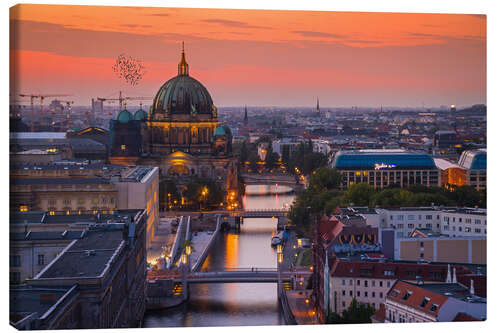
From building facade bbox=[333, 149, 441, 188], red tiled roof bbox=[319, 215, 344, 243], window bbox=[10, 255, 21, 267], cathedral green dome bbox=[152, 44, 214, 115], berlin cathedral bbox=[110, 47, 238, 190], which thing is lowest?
window bbox=[10, 255, 21, 267]

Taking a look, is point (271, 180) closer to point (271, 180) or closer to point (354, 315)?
point (271, 180)

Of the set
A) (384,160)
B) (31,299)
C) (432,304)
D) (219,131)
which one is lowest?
(432,304)

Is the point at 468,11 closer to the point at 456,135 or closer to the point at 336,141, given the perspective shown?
the point at 456,135

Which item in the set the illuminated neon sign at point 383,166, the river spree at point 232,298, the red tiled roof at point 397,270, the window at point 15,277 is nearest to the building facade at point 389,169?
the illuminated neon sign at point 383,166

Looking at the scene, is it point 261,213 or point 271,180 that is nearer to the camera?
point 261,213

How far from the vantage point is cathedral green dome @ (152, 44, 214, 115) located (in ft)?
180

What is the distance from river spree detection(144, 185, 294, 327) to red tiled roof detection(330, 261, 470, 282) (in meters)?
2.36

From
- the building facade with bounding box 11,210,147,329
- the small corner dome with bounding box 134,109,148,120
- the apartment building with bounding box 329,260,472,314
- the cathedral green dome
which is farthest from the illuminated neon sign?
the apartment building with bounding box 329,260,472,314

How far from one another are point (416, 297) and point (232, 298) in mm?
8739

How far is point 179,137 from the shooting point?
5662cm

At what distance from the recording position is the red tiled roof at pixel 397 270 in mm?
22250

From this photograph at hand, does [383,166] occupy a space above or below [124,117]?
below

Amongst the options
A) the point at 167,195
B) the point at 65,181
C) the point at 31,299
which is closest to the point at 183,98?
the point at 167,195

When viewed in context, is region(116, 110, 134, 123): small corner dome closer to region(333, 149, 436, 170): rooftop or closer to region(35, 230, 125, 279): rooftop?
region(333, 149, 436, 170): rooftop
